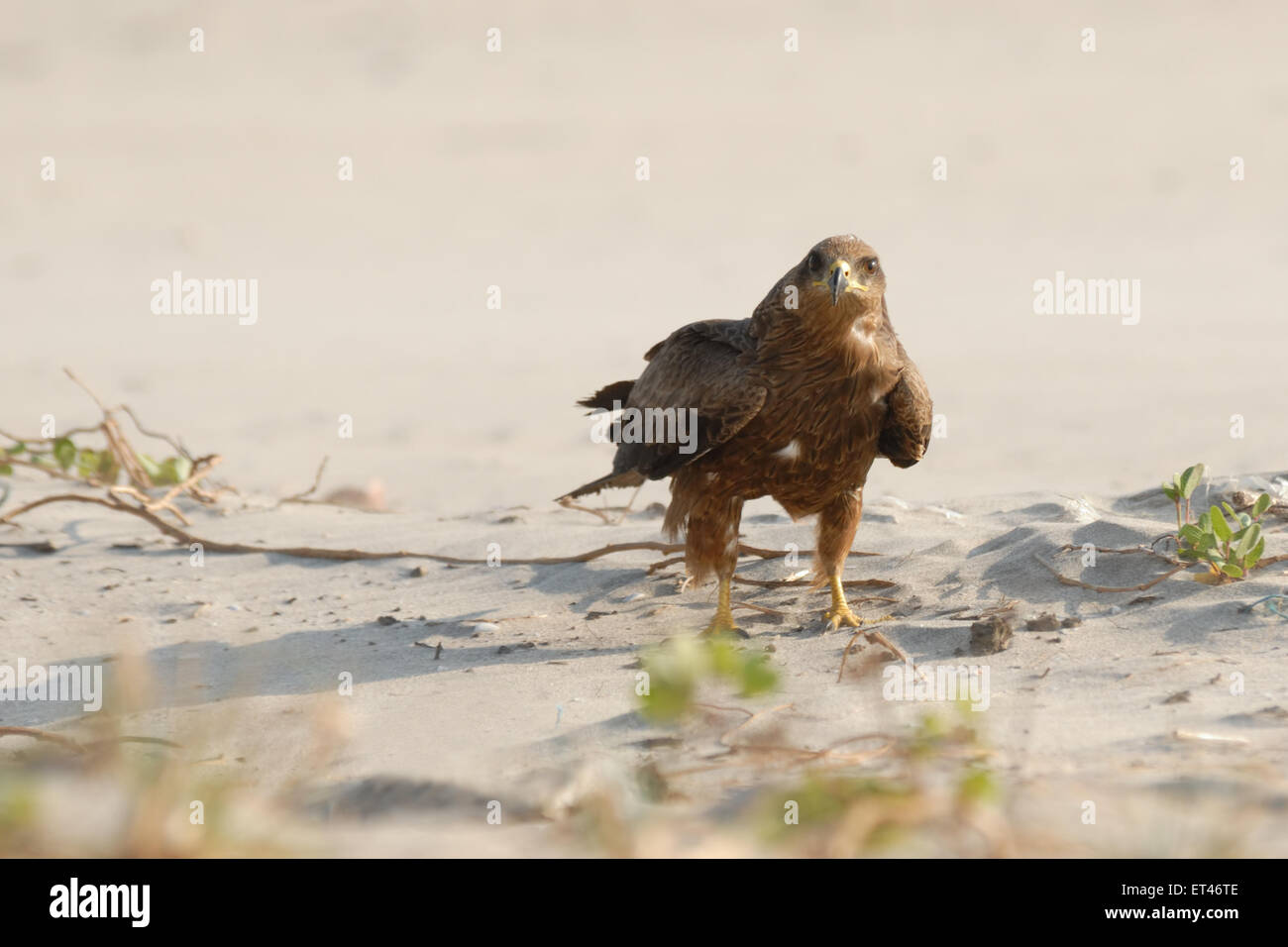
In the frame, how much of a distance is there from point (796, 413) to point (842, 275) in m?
0.53

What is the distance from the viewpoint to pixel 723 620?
5016 mm

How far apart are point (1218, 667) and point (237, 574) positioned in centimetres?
424

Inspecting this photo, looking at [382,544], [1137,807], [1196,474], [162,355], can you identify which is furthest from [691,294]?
[1137,807]

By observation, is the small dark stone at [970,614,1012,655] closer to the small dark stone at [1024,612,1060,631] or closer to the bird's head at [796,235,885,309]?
the small dark stone at [1024,612,1060,631]

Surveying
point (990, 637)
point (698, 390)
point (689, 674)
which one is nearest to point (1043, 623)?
point (990, 637)

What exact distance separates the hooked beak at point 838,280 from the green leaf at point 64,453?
4.84m

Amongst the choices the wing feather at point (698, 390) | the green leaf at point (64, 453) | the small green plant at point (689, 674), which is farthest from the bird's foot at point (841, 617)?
the green leaf at point (64, 453)

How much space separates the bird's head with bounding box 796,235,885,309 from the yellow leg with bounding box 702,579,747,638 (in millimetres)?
1152

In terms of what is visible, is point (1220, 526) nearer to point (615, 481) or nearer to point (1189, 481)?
point (1189, 481)

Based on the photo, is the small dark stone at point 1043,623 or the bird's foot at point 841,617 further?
the bird's foot at point 841,617

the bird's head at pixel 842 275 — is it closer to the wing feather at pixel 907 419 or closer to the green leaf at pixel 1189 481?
the wing feather at pixel 907 419

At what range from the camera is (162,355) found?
1398 centimetres

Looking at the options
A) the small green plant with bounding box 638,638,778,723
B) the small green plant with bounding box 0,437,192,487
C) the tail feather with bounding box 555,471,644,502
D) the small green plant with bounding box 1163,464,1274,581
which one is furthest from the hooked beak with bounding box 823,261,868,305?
the small green plant with bounding box 0,437,192,487

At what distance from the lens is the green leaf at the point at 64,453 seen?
746 cm
